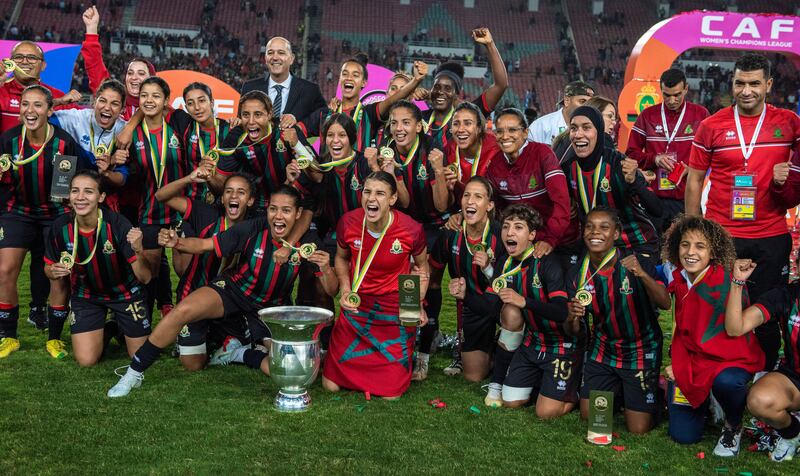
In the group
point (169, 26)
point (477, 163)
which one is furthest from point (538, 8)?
point (477, 163)

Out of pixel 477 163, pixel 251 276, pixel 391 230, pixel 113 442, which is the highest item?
pixel 477 163

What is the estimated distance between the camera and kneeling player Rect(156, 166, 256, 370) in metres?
5.59

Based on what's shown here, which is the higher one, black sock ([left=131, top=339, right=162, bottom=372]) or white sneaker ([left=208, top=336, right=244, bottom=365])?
black sock ([left=131, top=339, right=162, bottom=372])

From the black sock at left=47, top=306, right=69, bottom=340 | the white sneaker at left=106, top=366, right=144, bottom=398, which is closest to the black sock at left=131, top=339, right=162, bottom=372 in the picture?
the white sneaker at left=106, top=366, right=144, bottom=398

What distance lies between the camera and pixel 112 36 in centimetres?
3162

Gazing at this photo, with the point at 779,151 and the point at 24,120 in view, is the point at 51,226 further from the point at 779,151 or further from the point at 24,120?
the point at 779,151

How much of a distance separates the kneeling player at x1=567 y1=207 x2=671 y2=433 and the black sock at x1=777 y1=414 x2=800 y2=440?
692 mm

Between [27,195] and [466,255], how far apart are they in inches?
128

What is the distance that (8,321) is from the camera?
589cm

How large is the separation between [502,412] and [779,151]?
2245mm

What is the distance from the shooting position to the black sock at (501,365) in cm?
516

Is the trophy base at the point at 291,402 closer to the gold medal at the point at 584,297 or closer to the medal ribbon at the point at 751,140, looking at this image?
the gold medal at the point at 584,297

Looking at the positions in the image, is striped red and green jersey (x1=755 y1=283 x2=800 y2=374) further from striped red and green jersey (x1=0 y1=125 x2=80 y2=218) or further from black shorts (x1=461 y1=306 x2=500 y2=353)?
striped red and green jersey (x1=0 y1=125 x2=80 y2=218)

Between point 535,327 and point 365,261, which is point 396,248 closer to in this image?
point 365,261
